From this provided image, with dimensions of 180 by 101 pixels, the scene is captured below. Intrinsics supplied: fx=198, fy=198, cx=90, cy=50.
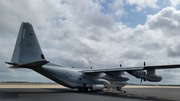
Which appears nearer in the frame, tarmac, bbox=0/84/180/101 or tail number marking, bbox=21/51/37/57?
tarmac, bbox=0/84/180/101

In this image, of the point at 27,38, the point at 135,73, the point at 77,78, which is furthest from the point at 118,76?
the point at 27,38

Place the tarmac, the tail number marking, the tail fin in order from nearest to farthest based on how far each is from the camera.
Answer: the tarmac
the tail fin
the tail number marking

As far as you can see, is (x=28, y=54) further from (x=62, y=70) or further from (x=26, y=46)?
(x=62, y=70)

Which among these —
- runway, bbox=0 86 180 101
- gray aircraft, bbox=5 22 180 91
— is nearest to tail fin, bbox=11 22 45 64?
gray aircraft, bbox=5 22 180 91

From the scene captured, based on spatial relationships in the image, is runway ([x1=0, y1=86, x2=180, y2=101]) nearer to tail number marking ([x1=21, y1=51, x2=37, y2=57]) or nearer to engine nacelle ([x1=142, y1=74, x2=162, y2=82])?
engine nacelle ([x1=142, y1=74, x2=162, y2=82])

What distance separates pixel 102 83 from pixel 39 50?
445 inches

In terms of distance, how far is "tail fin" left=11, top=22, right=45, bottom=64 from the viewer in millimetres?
23094

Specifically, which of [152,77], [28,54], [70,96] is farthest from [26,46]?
[152,77]

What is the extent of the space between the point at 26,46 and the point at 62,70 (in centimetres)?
616

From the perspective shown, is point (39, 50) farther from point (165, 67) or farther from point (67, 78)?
point (165, 67)

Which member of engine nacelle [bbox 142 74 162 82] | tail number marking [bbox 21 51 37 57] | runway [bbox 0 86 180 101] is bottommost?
runway [bbox 0 86 180 101]

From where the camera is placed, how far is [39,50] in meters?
25.5

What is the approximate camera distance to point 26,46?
23859mm

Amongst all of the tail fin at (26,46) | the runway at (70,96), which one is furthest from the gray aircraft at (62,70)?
the runway at (70,96)
